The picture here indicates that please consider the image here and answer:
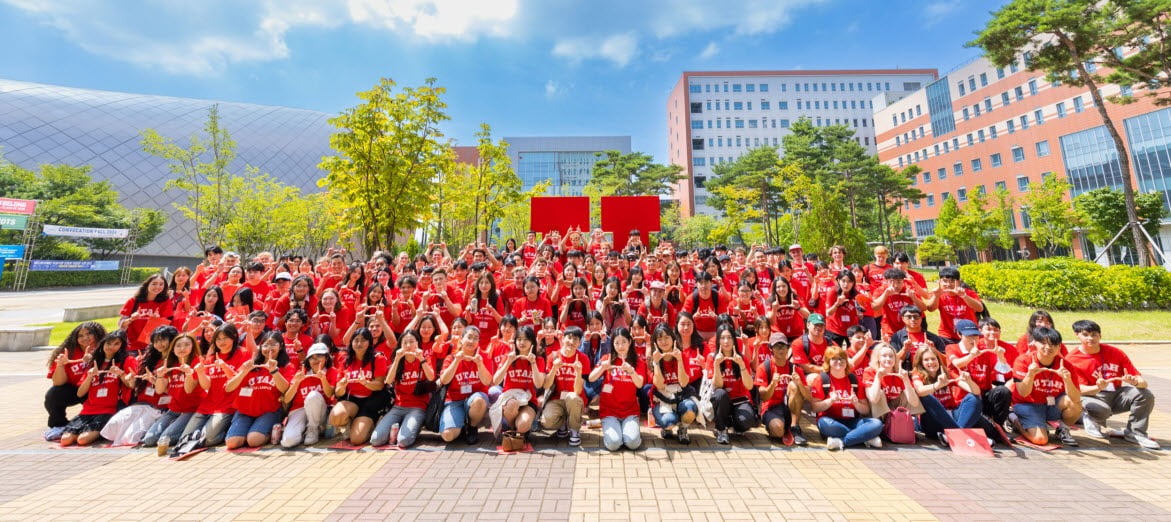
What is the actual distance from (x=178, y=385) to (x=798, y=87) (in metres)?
84.3

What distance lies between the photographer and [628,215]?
52.2 ft

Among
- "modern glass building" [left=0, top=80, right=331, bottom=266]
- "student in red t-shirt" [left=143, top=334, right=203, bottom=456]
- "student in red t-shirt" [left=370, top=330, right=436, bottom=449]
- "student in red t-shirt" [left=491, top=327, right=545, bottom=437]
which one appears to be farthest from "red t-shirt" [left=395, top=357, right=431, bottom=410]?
"modern glass building" [left=0, top=80, right=331, bottom=266]

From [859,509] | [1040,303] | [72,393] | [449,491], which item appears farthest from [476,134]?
[1040,303]

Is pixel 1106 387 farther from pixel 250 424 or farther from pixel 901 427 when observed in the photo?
pixel 250 424

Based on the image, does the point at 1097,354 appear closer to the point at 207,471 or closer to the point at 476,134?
Answer: the point at 207,471

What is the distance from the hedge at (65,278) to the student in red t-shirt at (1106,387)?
46.6 metres

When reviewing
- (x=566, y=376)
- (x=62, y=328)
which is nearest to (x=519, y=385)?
(x=566, y=376)

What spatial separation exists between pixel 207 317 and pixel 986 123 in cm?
6462

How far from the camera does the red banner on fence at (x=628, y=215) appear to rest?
51.8ft

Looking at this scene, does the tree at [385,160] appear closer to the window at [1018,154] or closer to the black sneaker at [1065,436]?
the black sneaker at [1065,436]

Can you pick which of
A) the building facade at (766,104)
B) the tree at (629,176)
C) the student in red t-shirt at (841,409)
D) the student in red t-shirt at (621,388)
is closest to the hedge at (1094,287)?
the student in red t-shirt at (841,409)

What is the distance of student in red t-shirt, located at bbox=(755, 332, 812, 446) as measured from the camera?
5215 mm

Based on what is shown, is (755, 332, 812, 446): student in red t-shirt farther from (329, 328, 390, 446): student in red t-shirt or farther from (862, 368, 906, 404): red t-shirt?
(329, 328, 390, 446): student in red t-shirt

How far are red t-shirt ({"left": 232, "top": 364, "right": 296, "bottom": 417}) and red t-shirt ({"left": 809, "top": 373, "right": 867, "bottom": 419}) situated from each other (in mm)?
6770
